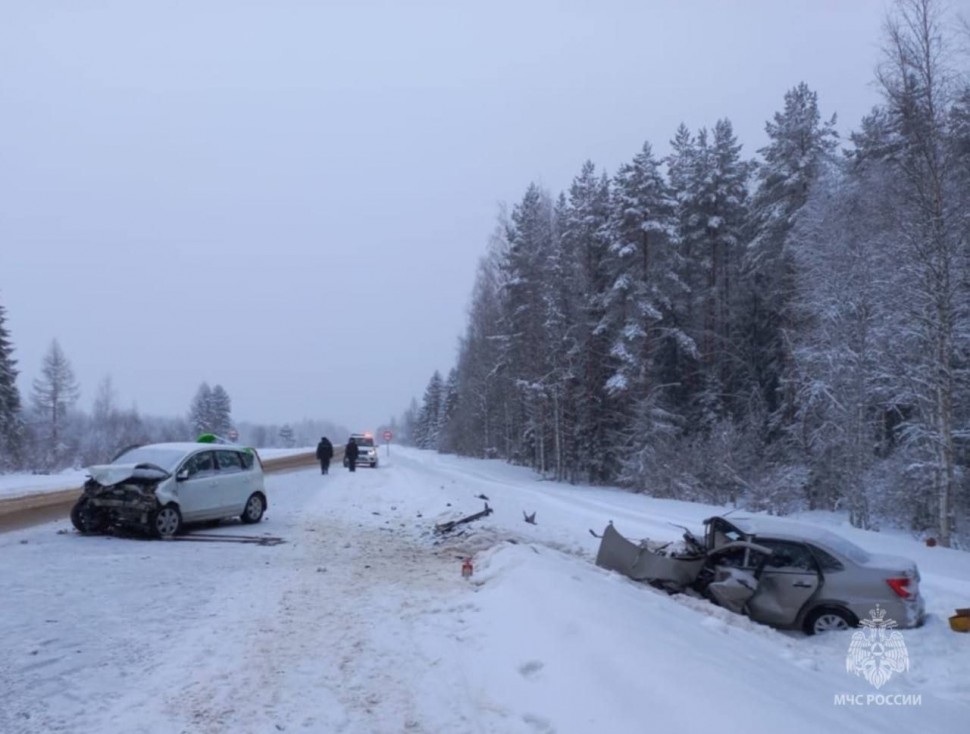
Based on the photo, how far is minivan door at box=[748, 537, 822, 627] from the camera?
1005cm

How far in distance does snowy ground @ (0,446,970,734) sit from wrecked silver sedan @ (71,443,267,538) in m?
1.30

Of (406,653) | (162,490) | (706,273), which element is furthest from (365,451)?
(406,653)

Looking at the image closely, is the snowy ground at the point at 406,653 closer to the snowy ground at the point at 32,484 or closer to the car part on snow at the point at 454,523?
the car part on snow at the point at 454,523

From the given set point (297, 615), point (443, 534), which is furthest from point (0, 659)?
point (443, 534)

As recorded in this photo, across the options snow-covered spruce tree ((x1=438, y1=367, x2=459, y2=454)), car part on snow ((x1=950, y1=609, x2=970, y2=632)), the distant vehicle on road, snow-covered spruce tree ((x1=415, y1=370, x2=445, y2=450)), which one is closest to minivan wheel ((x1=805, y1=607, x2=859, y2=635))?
car part on snow ((x1=950, y1=609, x2=970, y2=632))

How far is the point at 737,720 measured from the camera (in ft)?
15.6

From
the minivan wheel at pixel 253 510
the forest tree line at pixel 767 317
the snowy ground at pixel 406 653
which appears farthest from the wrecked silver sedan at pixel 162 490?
the forest tree line at pixel 767 317

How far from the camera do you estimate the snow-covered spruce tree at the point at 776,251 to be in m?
36.2

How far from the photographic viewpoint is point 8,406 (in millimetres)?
48188

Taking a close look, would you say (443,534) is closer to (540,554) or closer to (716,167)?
(540,554)

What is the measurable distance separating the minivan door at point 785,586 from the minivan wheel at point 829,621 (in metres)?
0.21

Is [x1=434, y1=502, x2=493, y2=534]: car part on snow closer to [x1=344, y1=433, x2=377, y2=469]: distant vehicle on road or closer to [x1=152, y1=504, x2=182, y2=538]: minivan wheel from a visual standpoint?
[x1=152, y1=504, x2=182, y2=538]: minivan wheel

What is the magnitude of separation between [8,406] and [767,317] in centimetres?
4628

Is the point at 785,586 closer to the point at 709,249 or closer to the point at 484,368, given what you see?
the point at 709,249
